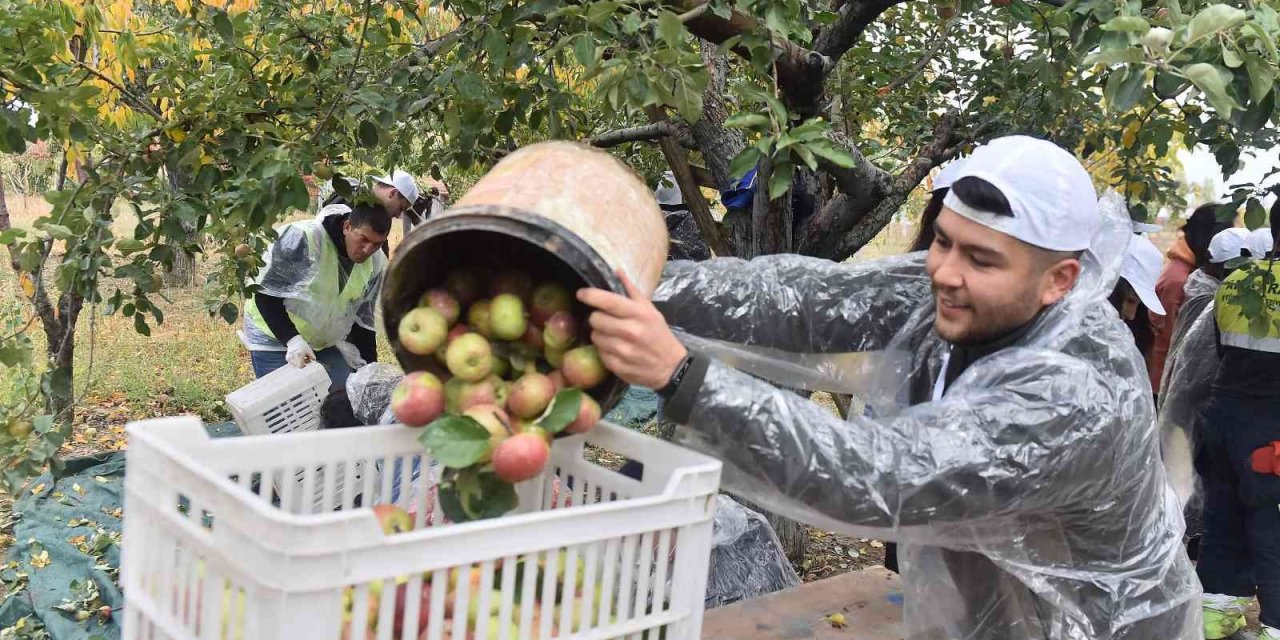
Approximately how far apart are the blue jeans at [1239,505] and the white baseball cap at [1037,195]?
245 cm

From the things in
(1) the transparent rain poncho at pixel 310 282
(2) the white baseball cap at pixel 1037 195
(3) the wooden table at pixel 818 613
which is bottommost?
(3) the wooden table at pixel 818 613

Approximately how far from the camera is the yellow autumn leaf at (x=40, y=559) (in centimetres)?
382

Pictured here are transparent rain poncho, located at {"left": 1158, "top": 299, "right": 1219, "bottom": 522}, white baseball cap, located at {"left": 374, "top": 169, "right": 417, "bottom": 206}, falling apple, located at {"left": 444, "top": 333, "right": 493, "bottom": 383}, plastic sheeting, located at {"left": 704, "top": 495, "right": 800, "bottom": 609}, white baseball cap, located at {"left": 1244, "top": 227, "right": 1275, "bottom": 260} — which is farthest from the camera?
white baseball cap, located at {"left": 374, "top": 169, "right": 417, "bottom": 206}

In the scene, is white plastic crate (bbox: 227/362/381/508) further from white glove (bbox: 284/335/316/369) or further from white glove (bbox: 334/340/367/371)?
white glove (bbox: 334/340/367/371)

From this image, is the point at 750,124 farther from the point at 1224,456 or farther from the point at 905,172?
the point at 1224,456

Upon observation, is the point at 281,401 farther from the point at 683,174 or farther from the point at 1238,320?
the point at 1238,320

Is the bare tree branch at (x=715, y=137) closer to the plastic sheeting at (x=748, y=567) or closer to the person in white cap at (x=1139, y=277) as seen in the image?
the plastic sheeting at (x=748, y=567)

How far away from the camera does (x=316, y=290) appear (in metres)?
4.58

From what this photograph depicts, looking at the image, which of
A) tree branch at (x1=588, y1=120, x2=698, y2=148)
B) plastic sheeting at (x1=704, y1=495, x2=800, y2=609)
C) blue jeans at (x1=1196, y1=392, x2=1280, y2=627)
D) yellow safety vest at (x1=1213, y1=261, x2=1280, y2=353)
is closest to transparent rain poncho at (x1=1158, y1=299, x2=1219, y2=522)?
blue jeans at (x1=1196, y1=392, x2=1280, y2=627)

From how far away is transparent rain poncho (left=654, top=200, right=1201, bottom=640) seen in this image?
58.0 inches

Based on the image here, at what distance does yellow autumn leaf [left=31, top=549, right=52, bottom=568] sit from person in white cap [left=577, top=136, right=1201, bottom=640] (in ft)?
9.66

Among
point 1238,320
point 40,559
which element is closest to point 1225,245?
point 1238,320

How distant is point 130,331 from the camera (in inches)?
338

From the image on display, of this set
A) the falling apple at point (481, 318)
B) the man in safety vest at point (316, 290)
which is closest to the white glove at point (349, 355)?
the man in safety vest at point (316, 290)
